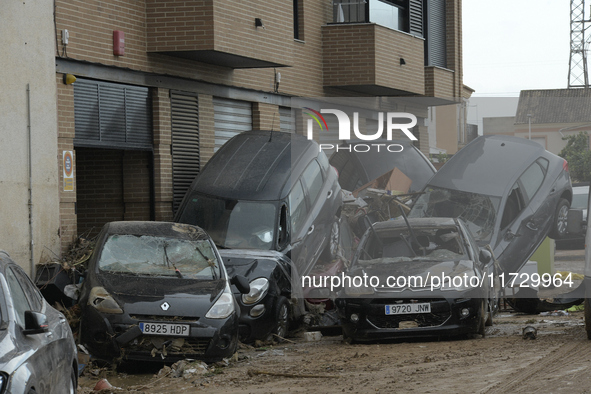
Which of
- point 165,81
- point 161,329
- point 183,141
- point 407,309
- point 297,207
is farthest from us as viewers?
point 183,141

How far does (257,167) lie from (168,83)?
2.92m

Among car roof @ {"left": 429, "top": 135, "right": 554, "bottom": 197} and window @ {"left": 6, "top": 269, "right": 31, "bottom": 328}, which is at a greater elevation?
car roof @ {"left": 429, "top": 135, "right": 554, "bottom": 197}

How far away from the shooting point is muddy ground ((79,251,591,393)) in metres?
8.21

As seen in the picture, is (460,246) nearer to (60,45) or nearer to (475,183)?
(475,183)

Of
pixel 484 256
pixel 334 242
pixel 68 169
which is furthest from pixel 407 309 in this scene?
pixel 68 169

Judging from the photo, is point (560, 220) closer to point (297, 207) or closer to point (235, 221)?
point (297, 207)

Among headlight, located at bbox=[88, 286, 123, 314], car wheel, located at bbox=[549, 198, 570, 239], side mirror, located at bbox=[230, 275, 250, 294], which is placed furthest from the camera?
car wheel, located at bbox=[549, 198, 570, 239]

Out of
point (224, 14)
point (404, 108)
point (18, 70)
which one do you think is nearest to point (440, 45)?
point (404, 108)

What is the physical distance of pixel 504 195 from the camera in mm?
12492

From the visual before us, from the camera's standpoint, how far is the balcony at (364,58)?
20.0 m

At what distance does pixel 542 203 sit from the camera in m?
12.6

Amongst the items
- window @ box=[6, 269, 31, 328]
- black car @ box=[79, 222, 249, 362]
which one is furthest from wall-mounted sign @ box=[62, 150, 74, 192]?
window @ box=[6, 269, 31, 328]

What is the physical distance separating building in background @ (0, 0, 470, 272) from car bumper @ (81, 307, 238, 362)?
361 centimetres

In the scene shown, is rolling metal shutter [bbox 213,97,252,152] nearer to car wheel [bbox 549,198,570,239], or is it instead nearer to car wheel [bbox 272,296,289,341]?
car wheel [bbox 272,296,289,341]
